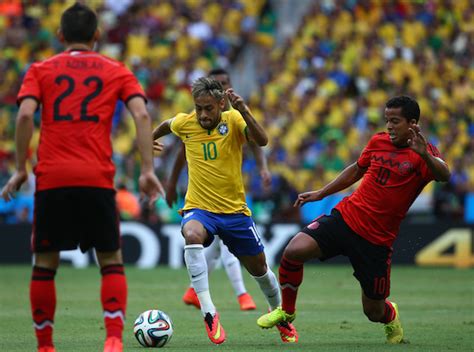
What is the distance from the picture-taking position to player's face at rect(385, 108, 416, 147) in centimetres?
873

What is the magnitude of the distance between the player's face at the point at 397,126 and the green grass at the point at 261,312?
168 centimetres

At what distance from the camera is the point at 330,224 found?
29.7 feet

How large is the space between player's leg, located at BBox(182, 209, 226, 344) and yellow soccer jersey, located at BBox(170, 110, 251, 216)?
16cm

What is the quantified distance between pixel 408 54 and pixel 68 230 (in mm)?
18322

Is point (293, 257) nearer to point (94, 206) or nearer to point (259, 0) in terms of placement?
point (94, 206)

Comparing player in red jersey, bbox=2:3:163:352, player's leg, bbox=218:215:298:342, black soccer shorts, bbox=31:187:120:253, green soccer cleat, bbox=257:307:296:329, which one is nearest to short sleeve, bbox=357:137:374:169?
player's leg, bbox=218:215:298:342

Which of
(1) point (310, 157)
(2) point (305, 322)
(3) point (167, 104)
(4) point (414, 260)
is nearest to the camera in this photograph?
(2) point (305, 322)

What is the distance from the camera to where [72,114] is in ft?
22.6

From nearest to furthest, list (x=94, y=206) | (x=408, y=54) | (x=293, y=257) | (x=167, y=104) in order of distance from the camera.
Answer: (x=94, y=206) → (x=293, y=257) → (x=167, y=104) → (x=408, y=54)

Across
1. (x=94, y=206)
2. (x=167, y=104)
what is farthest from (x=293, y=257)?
(x=167, y=104)

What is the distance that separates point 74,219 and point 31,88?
0.88 m

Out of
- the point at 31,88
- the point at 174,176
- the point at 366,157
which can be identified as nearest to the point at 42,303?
the point at 31,88

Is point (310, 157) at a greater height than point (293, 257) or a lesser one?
lesser

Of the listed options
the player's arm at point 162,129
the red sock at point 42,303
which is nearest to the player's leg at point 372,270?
the player's arm at point 162,129
